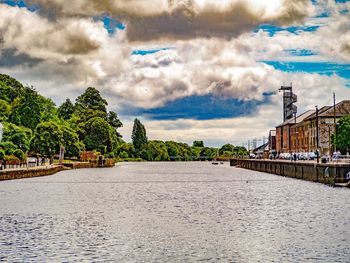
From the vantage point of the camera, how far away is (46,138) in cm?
13962

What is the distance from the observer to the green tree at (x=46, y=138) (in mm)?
139625

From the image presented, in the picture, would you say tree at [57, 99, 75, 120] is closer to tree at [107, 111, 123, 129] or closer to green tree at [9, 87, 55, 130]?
tree at [107, 111, 123, 129]

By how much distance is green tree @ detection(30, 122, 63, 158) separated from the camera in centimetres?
13962

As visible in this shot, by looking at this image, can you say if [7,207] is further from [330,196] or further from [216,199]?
[330,196]

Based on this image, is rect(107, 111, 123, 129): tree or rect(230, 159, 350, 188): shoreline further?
rect(107, 111, 123, 129): tree

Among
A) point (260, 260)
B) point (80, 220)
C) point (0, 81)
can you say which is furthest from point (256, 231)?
point (0, 81)

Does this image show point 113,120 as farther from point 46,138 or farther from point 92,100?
point 46,138

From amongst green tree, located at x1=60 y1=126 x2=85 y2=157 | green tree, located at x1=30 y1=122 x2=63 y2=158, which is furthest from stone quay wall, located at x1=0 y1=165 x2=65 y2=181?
green tree, located at x1=60 y1=126 x2=85 y2=157

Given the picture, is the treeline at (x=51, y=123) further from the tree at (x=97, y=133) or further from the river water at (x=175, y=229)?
the river water at (x=175, y=229)

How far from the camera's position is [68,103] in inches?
7657

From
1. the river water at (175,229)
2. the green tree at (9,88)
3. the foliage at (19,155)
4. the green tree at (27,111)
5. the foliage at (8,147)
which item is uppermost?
the green tree at (9,88)

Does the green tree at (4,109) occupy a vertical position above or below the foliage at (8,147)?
above

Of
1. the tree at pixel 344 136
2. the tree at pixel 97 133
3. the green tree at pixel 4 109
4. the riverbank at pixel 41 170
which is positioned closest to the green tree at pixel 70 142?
the riverbank at pixel 41 170

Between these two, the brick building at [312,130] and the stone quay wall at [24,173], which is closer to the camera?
the stone quay wall at [24,173]
